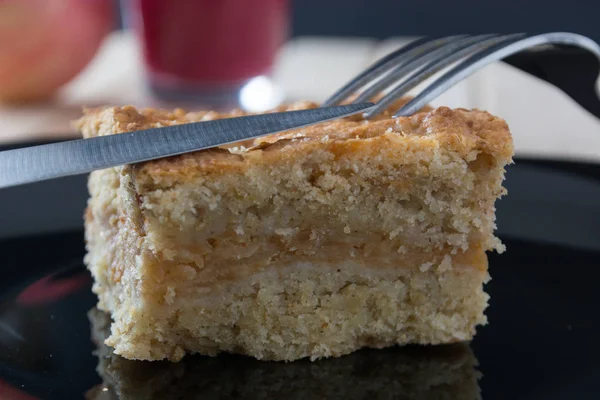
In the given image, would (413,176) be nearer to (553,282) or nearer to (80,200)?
(553,282)

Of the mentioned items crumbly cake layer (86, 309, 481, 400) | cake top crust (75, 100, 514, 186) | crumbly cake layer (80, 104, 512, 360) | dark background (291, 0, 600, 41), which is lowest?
crumbly cake layer (86, 309, 481, 400)

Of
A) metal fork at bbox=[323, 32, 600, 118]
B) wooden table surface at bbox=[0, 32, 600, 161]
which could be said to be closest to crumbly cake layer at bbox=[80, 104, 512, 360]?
metal fork at bbox=[323, 32, 600, 118]

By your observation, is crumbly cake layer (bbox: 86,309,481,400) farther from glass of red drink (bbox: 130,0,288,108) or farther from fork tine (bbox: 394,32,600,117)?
glass of red drink (bbox: 130,0,288,108)

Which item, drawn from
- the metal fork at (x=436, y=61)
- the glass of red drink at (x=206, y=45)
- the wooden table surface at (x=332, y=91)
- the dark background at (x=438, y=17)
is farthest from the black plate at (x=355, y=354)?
the dark background at (x=438, y=17)

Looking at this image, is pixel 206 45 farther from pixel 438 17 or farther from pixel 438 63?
pixel 438 17

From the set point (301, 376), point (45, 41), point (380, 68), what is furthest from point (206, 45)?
point (301, 376)

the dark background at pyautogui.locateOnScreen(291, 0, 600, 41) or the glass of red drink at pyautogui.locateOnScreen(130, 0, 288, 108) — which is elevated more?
the dark background at pyautogui.locateOnScreen(291, 0, 600, 41)
